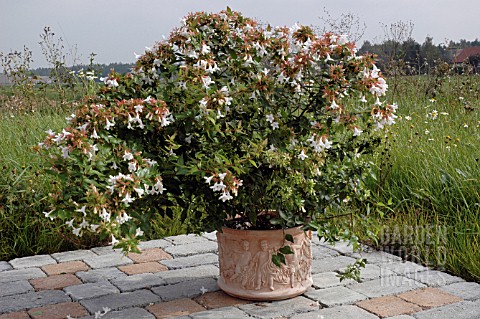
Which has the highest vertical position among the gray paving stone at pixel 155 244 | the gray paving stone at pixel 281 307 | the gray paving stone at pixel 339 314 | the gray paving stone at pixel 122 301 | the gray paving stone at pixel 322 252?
the gray paving stone at pixel 155 244

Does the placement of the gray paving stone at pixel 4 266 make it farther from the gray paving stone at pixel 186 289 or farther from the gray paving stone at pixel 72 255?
the gray paving stone at pixel 186 289

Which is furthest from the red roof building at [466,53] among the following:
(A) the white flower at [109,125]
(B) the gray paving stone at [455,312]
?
(A) the white flower at [109,125]

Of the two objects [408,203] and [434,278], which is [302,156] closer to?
[434,278]

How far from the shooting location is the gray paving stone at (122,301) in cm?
319

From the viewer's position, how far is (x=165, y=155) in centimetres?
296

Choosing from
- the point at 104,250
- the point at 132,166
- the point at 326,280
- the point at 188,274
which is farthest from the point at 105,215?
the point at 104,250

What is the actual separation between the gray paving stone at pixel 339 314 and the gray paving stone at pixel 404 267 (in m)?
0.72

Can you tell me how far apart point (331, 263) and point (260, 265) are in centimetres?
89

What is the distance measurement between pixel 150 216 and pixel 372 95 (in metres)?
1.22

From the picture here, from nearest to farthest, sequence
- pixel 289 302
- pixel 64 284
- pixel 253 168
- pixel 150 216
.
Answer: pixel 150 216 < pixel 253 168 < pixel 289 302 < pixel 64 284

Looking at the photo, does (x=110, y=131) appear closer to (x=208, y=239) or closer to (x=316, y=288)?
(x=316, y=288)

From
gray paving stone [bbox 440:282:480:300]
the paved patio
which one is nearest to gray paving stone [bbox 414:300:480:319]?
the paved patio

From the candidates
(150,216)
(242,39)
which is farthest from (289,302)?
(242,39)

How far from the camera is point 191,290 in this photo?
3418 mm
